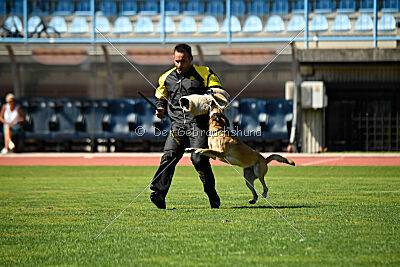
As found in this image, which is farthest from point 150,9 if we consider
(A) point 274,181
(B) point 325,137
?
(A) point 274,181

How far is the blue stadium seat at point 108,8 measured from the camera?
28.7m

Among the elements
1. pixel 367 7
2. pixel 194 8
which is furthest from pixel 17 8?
pixel 367 7

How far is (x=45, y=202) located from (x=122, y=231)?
354 centimetres

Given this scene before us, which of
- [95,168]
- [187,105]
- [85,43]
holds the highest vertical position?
[85,43]

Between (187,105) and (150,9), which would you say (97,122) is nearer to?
(150,9)

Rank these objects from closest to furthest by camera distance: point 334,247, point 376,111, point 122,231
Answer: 1. point 334,247
2. point 122,231
3. point 376,111

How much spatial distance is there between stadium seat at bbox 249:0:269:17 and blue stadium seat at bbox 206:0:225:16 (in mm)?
1103

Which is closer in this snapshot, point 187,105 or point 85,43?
point 187,105

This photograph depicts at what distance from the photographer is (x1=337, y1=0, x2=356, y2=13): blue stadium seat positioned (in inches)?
1070

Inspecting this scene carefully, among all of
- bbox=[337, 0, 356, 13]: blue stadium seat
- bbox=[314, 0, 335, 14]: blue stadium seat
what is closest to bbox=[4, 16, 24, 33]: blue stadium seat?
bbox=[314, 0, 335, 14]: blue stadium seat

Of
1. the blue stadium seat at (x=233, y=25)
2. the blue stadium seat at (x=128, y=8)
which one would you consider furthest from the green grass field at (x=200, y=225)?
the blue stadium seat at (x=128, y=8)

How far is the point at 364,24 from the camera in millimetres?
26750

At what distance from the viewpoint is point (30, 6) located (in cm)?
2817

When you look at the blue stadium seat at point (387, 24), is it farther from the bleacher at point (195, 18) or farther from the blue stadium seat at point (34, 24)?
the blue stadium seat at point (34, 24)
